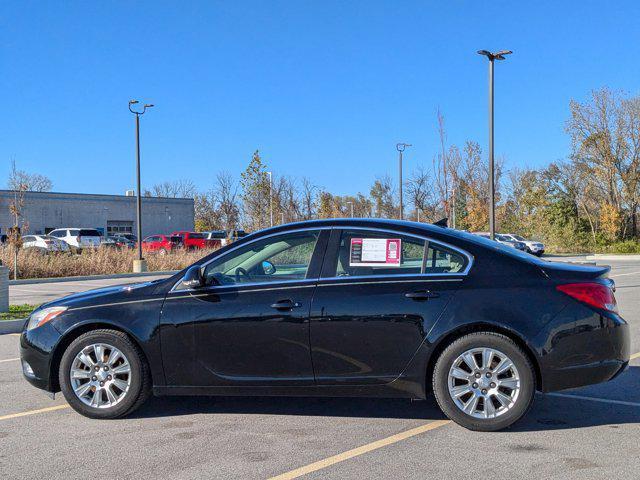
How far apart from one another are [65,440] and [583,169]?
166 ft

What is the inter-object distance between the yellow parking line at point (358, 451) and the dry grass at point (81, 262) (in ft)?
66.8

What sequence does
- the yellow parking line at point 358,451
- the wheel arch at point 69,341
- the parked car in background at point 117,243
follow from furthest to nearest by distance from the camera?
1. the parked car in background at point 117,243
2. the wheel arch at point 69,341
3. the yellow parking line at point 358,451

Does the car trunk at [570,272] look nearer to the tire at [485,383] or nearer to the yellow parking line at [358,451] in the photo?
the tire at [485,383]

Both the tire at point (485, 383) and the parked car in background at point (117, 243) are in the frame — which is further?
the parked car in background at point (117, 243)

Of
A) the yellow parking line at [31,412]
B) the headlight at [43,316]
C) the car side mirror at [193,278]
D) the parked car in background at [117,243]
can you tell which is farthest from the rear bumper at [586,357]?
the parked car in background at [117,243]

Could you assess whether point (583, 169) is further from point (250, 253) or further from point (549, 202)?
point (250, 253)

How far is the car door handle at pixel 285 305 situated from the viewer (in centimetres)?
505

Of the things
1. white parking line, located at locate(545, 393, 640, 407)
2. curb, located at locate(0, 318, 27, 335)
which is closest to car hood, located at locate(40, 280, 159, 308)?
white parking line, located at locate(545, 393, 640, 407)

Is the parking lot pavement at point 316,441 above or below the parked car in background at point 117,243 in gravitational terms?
below

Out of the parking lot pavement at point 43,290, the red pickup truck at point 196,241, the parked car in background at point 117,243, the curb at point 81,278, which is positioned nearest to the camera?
the parking lot pavement at point 43,290

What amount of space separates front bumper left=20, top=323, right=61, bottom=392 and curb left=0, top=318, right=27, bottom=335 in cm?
596

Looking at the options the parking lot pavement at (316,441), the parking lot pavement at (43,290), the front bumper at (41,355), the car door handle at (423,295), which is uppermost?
the car door handle at (423,295)

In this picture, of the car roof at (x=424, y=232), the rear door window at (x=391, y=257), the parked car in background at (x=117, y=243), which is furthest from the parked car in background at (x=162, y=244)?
the rear door window at (x=391, y=257)

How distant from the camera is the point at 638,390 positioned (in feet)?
19.9
